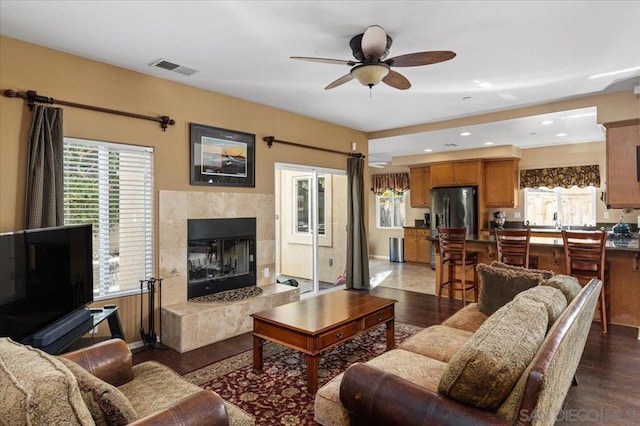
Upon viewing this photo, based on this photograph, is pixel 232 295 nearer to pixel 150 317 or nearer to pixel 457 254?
pixel 150 317

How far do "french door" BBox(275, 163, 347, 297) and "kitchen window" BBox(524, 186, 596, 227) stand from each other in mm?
4383

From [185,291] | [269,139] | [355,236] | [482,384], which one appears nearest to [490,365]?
[482,384]

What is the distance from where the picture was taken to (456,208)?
7.66 metres

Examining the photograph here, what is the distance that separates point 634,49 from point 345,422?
3.69 metres

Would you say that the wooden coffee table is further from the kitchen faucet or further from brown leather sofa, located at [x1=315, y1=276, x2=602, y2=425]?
the kitchen faucet

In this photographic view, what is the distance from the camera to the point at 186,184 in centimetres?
392

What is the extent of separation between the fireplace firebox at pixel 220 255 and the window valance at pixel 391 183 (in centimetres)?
563

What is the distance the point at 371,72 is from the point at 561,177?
6.25m

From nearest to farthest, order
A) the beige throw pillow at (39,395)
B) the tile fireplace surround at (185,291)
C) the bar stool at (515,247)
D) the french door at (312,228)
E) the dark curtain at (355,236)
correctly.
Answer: the beige throw pillow at (39,395)
the tile fireplace surround at (185,291)
the bar stool at (515,247)
the french door at (312,228)
the dark curtain at (355,236)

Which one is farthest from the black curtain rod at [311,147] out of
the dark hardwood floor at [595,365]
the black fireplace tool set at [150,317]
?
the dark hardwood floor at [595,365]

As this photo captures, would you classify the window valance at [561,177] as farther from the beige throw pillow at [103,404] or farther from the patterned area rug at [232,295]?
the beige throw pillow at [103,404]

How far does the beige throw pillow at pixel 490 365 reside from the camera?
1.36 m

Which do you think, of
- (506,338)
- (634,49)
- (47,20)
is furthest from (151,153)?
(634,49)

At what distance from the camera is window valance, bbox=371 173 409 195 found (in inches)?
366
